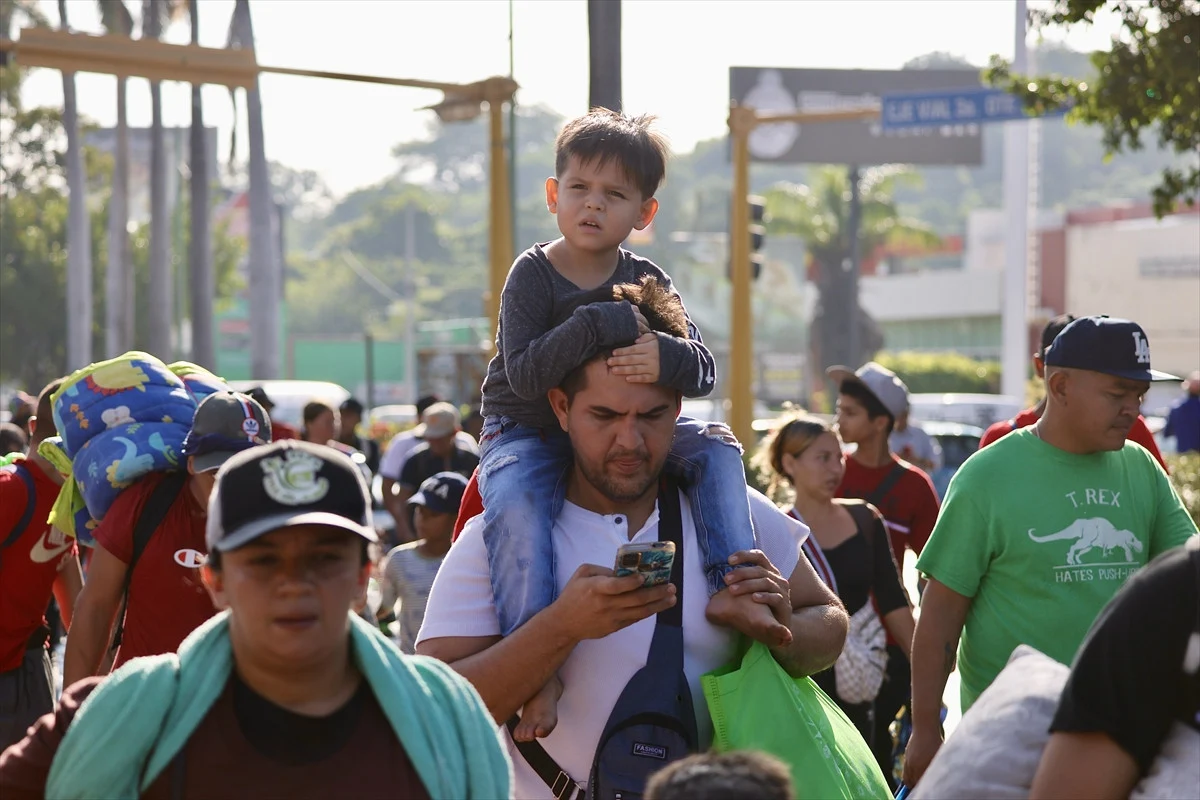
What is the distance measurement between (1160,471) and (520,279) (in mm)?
2197

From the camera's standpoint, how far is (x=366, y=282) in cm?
13112

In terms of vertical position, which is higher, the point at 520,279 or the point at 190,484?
the point at 520,279

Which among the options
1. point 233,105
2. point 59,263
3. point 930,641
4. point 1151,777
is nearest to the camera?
point 1151,777

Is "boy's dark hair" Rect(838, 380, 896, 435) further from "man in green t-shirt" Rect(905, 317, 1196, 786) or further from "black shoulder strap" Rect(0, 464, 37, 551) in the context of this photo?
"black shoulder strap" Rect(0, 464, 37, 551)

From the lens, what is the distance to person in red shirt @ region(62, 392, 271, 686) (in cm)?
530

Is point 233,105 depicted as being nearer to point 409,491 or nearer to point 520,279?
point 409,491

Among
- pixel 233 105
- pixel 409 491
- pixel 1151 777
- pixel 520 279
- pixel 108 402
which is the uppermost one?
pixel 233 105

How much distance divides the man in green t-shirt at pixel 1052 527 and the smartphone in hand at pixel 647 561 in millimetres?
1763

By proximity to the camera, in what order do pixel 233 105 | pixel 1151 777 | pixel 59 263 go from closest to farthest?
1. pixel 1151 777
2. pixel 233 105
3. pixel 59 263

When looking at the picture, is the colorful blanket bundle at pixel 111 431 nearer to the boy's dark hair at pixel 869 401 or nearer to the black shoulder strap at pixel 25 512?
the black shoulder strap at pixel 25 512

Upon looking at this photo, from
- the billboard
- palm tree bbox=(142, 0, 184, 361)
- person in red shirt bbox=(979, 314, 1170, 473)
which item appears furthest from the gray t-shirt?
the billboard

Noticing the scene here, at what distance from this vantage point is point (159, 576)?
17.5 ft

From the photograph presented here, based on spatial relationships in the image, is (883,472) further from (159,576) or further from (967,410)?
(967,410)

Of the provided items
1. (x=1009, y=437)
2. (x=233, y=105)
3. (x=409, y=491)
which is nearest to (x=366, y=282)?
(x=233, y=105)
